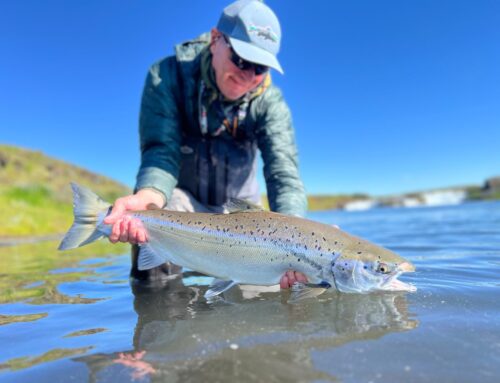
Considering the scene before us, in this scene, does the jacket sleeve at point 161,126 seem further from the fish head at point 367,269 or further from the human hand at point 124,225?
the fish head at point 367,269

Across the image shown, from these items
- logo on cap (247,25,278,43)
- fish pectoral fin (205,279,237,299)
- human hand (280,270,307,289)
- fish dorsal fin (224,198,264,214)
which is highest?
logo on cap (247,25,278,43)

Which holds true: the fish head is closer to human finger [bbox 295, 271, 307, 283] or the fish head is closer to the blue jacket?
human finger [bbox 295, 271, 307, 283]

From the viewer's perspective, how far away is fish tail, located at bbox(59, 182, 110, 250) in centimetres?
396

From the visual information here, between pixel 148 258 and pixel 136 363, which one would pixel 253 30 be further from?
pixel 136 363

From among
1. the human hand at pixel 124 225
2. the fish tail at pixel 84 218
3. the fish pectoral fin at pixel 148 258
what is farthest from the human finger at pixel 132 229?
the fish tail at pixel 84 218

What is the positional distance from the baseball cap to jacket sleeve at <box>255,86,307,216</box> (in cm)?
81

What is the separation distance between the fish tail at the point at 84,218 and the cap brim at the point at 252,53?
6.62 ft

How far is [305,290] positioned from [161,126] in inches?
109

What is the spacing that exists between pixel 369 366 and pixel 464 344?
66 centimetres

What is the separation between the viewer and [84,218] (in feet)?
13.1

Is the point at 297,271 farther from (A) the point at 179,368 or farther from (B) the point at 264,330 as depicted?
(A) the point at 179,368

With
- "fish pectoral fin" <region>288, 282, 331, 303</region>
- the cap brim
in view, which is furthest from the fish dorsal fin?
the cap brim

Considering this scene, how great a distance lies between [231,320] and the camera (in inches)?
120

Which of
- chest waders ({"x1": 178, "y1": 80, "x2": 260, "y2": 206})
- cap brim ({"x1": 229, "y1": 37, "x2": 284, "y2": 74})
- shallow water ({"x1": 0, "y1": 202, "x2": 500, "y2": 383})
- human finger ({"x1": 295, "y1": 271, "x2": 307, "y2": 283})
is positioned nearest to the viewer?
shallow water ({"x1": 0, "y1": 202, "x2": 500, "y2": 383})
